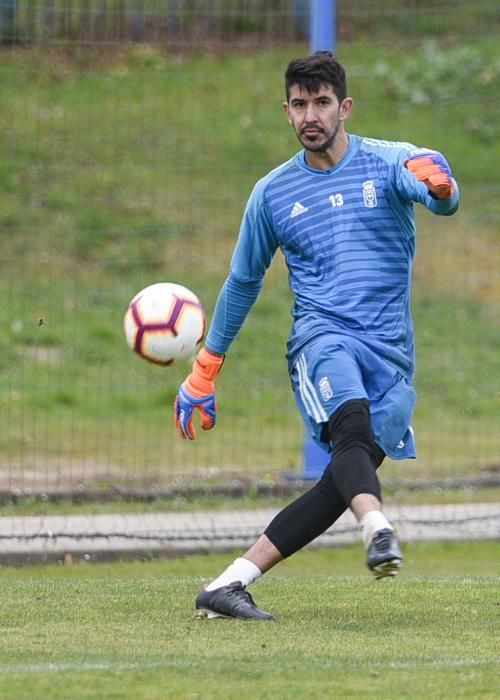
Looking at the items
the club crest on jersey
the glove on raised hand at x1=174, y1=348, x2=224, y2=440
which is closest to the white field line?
the glove on raised hand at x1=174, y1=348, x2=224, y2=440

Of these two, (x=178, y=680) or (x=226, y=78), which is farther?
(x=226, y=78)

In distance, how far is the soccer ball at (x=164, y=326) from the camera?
6.24 meters

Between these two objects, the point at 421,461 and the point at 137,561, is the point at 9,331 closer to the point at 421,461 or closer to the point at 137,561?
the point at 421,461

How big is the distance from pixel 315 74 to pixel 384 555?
6.12 ft

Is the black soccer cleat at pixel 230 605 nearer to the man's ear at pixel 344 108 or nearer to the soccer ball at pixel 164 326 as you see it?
the soccer ball at pixel 164 326

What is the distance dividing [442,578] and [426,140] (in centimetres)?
876

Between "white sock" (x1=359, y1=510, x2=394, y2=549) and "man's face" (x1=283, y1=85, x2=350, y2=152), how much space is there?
146 cm

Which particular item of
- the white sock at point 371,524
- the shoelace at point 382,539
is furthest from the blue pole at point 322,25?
the shoelace at point 382,539

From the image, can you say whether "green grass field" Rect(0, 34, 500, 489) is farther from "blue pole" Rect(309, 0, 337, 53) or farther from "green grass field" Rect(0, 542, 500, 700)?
"green grass field" Rect(0, 542, 500, 700)

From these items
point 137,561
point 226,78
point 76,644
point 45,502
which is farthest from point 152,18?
point 76,644

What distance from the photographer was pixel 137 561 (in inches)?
356

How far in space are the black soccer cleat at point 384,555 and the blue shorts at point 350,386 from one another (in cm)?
60

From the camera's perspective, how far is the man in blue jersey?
572 cm

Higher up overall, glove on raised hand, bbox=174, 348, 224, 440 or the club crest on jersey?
the club crest on jersey
